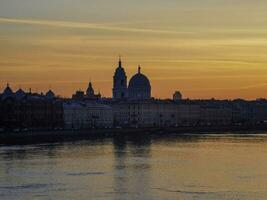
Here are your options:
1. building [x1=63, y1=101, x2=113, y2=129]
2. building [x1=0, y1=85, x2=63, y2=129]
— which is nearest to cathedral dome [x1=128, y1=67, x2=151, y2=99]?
building [x1=63, y1=101, x2=113, y2=129]

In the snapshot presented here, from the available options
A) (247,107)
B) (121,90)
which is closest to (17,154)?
(121,90)

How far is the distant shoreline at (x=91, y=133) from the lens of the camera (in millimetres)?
80062

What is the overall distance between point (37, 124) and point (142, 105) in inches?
1588

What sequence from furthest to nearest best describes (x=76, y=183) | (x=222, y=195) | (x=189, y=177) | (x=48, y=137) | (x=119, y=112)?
(x=119, y=112)
(x=48, y=137)
(x=189, y=177)
(x=76, y=183)
(x=222, y=195)

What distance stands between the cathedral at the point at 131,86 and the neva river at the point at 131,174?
85738mm

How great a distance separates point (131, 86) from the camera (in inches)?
5915

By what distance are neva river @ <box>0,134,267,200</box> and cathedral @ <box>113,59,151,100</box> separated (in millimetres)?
85738

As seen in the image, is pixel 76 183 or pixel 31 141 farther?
pixel 31 141

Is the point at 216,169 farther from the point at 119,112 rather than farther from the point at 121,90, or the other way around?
the point at 121,90

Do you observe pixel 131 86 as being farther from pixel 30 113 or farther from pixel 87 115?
pixel 30 113

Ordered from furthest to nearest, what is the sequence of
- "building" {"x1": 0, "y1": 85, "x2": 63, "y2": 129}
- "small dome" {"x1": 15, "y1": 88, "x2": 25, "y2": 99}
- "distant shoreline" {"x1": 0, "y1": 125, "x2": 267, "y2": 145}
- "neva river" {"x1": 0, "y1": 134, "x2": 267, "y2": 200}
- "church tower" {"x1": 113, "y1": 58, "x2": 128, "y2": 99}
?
1. "church tower" {"x1": 113, "y1": 58, "x2": 128, "y2": 99}
2. "small dome" {"x1": 15, "y1": 88, "x2": 25, "y2": 99}
3. "building" {"x1": 0, "y1": 85, "x2": 63, "y2": 129}
4. "distant shoreline" {"x1": 0, "y1": 125, "x2": 267, "y2": 145}
5. "neva river" {"x1": 0, "y1": 134, "x2": 267, "y2": 200}

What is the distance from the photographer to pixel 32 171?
1767 inches

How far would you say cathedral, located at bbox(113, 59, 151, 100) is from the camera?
5837 inches

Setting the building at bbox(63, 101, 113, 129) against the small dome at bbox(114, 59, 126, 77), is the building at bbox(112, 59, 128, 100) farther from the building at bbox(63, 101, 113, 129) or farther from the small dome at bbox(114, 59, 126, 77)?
the building at bbox(63, 101, 113, 129)
